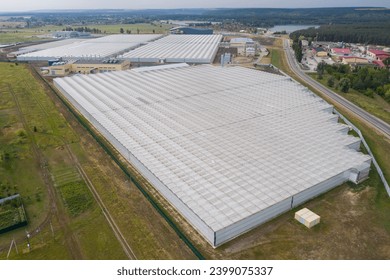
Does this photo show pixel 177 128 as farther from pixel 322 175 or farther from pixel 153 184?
pixel 322 175

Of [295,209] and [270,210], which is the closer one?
[270,210]

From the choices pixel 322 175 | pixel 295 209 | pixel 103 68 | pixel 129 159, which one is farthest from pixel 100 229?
pixel 103 68

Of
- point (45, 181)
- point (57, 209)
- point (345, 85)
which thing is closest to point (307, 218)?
point (57, 209)

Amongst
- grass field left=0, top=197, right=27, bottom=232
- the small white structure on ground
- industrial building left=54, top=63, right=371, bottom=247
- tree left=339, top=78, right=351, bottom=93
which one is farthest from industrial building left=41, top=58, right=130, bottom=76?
the small white structure on ground

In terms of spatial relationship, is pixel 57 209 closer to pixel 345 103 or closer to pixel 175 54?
pixel 345 103

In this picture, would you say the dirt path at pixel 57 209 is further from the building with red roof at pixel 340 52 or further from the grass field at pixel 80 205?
the building with red roof at pixel 340 52

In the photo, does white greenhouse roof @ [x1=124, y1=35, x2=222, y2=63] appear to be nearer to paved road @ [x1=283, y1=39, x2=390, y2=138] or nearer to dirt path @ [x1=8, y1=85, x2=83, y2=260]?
paved road @ [x1=283, y1=39, x2=390, y2=138]

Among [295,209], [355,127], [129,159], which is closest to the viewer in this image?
[295,209]
